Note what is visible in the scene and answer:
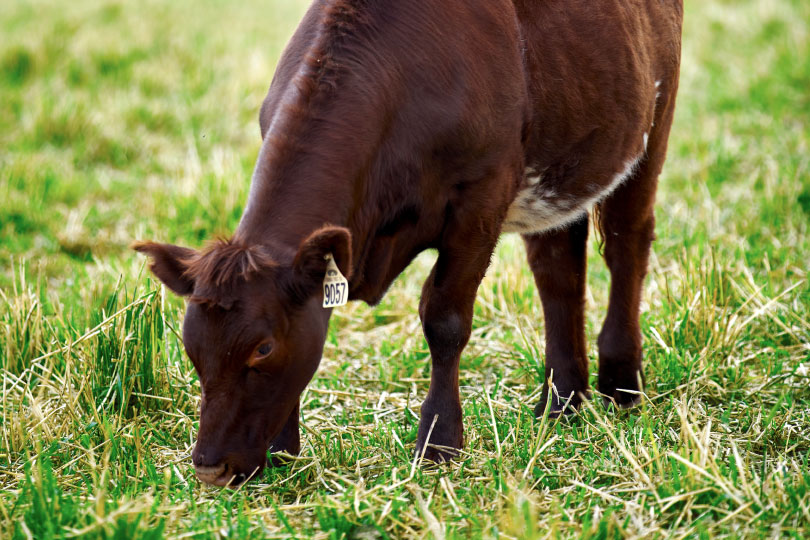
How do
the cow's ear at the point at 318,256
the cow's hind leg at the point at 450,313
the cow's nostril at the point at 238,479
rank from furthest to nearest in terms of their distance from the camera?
the cow's hind leg at the point at 450,313
the cow's nostril at the point at 238,479
the cow's ear at the point at 318,256

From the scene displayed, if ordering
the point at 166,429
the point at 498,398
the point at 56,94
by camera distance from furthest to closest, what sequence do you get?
the point at 56,94 → the point at 498,398 → the point at 166,429

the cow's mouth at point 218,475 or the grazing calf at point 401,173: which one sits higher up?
the grazing calf at point 401,173

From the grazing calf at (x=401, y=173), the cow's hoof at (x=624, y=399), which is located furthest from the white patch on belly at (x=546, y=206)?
the cow's hoof at (x=624, y=399)

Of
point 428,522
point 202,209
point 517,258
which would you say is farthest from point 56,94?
point 428,522

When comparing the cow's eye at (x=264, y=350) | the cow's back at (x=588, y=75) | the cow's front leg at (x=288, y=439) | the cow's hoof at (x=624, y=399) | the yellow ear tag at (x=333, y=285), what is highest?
the cow's back at (x=588, y=75)

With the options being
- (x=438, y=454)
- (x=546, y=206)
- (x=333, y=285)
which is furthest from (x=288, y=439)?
(x=546, y=206)

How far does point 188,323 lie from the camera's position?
2.74 meters

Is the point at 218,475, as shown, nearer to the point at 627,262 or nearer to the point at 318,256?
the point at 318,256

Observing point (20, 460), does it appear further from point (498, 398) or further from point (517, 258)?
point (517, 258)

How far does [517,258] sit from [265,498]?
2730 millimetres

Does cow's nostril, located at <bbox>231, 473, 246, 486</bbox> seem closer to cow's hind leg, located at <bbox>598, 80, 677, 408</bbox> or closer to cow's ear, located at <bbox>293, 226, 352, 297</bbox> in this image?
cow's ear, located at <bbox>293, 226, 352, 297</bbox>

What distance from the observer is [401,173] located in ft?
9.77

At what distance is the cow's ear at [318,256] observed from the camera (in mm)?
2615

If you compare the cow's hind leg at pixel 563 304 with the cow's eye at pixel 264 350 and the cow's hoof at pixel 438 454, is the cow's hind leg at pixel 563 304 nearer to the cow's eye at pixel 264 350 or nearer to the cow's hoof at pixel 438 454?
the cow's hoof at pixel 438 454
